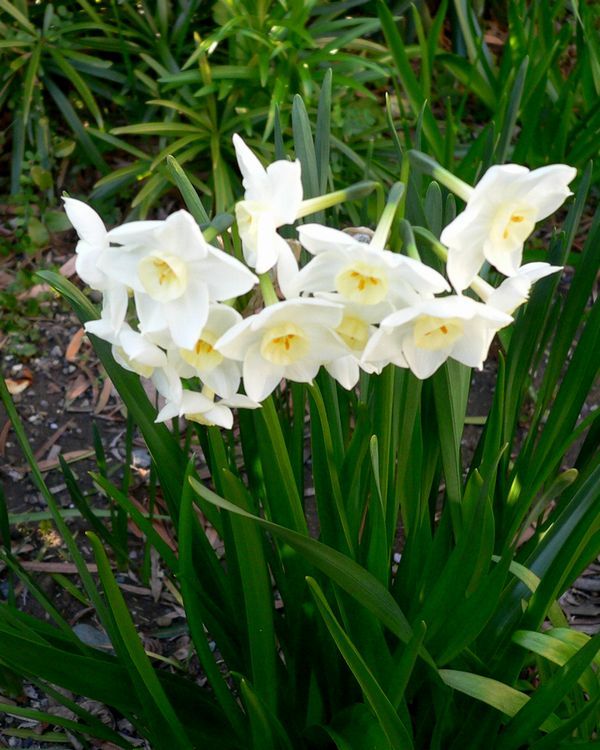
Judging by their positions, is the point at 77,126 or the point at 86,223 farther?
the point at 77,126

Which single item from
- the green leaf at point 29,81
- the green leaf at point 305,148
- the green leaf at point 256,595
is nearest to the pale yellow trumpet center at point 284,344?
the green leaf at point 256,595

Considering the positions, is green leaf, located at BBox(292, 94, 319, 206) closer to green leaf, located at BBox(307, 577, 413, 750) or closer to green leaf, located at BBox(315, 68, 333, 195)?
green leaf, located at BBox(315, 68, 333, 195)

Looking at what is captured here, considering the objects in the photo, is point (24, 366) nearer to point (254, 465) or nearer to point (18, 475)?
point (18, 475)

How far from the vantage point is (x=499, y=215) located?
0.81 meters

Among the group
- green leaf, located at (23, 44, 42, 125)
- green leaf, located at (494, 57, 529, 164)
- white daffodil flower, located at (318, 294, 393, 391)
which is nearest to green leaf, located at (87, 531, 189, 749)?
white daffodil flower, located at (318, 294, 393, 391)

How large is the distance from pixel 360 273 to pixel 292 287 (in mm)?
66

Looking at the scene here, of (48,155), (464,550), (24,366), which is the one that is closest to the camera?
(464,550)

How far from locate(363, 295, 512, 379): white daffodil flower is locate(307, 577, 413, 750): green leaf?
264 millimetres

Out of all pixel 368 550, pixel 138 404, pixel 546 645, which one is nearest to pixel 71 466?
pixel 138 404

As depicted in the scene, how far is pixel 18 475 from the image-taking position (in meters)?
2.10

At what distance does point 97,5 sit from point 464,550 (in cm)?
250

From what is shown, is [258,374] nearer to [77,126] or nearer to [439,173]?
[439,173]

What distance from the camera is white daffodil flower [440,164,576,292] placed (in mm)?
794

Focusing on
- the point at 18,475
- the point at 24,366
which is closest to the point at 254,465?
the point at 18,475
